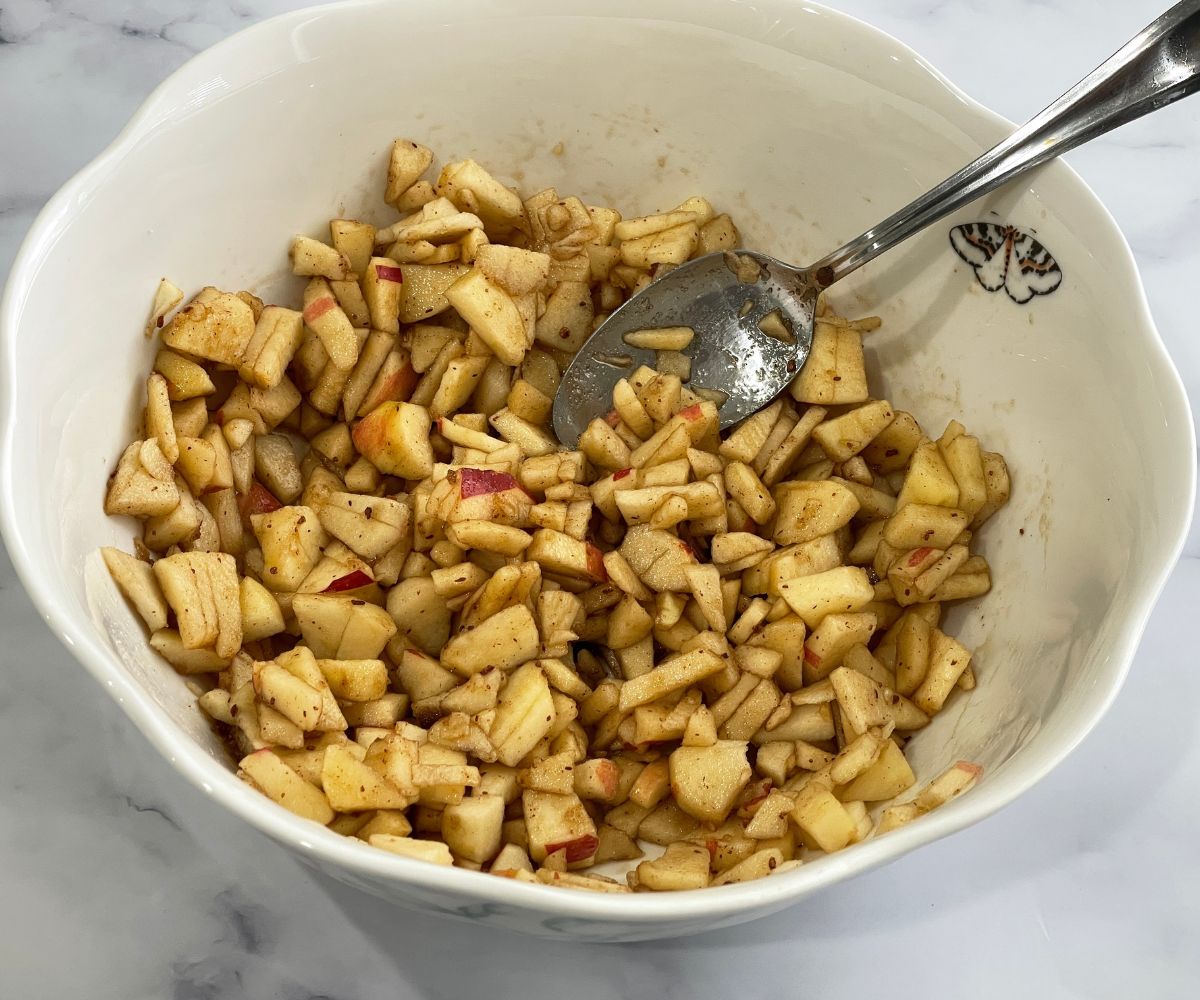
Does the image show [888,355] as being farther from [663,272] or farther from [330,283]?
[330,283]

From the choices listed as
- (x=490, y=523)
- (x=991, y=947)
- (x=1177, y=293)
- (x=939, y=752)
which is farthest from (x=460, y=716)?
(x=1177, y=293)

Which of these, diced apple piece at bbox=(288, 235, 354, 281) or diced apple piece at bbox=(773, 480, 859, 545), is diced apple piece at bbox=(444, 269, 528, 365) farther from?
diced apple piece at bbox=(773, 480, 859, 545)

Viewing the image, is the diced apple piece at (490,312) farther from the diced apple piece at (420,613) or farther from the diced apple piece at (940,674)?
the diced apple piece at (940,674)

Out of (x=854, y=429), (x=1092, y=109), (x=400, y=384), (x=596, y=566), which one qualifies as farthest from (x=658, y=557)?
(x=1092, y=109)

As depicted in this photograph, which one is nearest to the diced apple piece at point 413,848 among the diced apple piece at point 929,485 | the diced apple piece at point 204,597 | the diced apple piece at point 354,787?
the diced apple piece at point 354,787

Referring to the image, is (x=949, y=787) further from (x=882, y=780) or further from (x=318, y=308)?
(x=318, y=308)

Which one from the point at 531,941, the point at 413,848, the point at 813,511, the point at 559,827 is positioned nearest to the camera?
the point at 413,848
